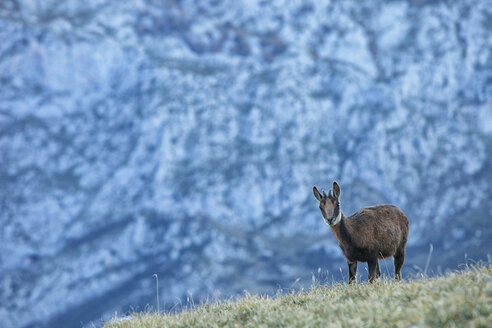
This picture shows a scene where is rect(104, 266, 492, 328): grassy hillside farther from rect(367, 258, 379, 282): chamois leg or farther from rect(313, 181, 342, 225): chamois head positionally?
rect(313, 181, 342, 225): chamois head

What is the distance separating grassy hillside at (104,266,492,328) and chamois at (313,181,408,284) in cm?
208

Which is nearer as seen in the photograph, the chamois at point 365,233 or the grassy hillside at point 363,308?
the grassy hillside at point 363,308

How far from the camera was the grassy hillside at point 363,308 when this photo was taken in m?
8.15

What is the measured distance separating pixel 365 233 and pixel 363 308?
6331mm

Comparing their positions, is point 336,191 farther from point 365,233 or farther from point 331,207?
point 365,233

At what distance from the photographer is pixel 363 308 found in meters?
9.36

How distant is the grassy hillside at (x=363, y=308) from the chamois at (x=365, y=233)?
208 centimetres

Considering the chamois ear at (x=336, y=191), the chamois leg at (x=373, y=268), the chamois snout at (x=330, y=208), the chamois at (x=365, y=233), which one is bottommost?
the chamois leg at (x=373, y=268)

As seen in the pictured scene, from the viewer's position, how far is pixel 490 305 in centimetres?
807

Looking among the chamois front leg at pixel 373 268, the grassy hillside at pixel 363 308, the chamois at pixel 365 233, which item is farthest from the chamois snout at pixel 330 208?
the grassy hillside at pixel 363 308

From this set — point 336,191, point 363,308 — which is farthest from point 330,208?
point 363,308

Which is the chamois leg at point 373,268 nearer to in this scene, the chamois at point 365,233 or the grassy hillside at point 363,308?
the chamois at point 365,233

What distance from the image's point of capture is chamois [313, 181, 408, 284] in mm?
15117

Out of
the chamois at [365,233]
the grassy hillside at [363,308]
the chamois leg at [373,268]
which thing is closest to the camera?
the grassy hillside at [363,308]
